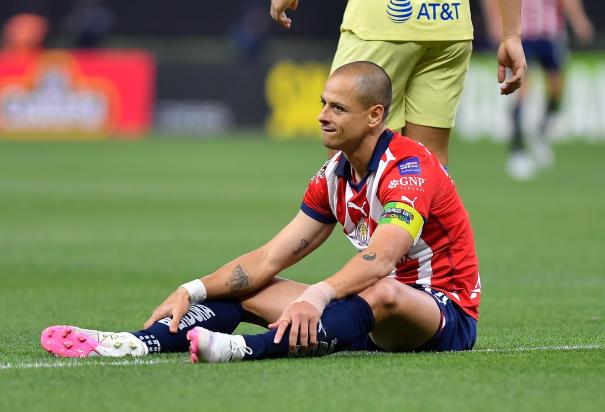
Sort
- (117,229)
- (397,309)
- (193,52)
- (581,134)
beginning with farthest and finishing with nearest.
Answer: (193,52) → (581,134) → (117,229) → (397,309)

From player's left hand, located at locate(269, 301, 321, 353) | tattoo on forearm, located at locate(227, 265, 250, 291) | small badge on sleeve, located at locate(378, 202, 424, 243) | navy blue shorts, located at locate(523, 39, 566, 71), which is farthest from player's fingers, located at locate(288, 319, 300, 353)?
navy blue shorts, located at locate(523, 39, 566, 71)

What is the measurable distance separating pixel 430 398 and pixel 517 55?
244cm

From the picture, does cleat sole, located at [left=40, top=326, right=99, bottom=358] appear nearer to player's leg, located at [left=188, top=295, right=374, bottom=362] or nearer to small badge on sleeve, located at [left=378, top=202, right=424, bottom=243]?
player's leg, located at [left=188, top=295, right=374, bottom=362]

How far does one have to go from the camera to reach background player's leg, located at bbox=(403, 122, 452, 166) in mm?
6957

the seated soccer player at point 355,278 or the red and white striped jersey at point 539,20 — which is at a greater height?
the red and white striped jersey at point 539,20

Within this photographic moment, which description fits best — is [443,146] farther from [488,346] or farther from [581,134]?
[581,134]

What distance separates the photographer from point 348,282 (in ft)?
→ 17.5

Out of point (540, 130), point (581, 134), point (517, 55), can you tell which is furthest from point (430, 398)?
point (581, 134)

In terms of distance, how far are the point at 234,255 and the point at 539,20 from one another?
8.43 meters

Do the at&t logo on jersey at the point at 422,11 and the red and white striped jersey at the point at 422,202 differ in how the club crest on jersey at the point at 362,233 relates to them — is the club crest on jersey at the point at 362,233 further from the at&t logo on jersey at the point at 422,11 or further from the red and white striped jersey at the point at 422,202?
the at&t logo on jersey at the point at 422,11

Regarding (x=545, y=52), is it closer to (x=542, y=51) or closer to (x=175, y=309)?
(x=542, y=51)

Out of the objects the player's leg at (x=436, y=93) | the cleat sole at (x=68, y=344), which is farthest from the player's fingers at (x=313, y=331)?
the player's leg at (x=436, y=93)

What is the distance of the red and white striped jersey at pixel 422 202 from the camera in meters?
5.59

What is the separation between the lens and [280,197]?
14883 mm
